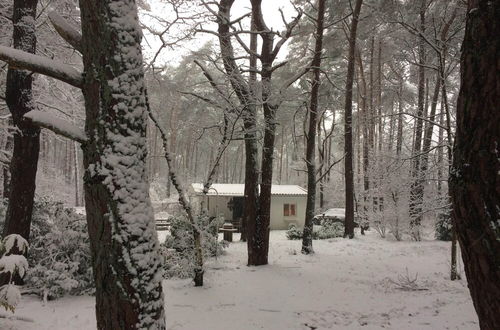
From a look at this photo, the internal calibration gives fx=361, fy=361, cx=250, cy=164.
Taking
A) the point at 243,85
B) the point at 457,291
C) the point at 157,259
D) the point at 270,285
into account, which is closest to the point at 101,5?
the point at 157,259

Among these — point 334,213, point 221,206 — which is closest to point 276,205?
point 221,206

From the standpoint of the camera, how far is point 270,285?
8.99 meters

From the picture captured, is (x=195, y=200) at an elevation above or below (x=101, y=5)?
below

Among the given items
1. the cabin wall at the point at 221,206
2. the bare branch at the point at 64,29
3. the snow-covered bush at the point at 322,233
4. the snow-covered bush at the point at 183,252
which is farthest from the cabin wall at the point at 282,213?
the bare branch at the point at 64,29

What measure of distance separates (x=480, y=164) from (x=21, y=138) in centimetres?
802

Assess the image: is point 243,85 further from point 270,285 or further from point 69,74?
point 69,74

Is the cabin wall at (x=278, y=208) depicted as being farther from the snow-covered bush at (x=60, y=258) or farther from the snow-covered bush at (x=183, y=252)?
the snow-covered bush at (x=60, y=258)

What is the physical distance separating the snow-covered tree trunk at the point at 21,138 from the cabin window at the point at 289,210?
19.1m

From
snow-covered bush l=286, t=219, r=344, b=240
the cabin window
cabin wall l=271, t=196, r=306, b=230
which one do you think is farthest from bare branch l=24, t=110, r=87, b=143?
the cabin window

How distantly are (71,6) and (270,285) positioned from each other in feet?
29.6

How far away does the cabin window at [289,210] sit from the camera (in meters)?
25.1

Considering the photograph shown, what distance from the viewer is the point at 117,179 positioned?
114 inches

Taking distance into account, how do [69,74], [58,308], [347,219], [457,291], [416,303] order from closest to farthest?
[69,74], [58,308], [416,303], [457,291], [347,219]

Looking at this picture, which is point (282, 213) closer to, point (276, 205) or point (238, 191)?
point (276, 205)
